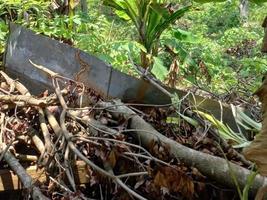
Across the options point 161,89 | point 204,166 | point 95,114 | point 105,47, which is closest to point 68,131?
point 95,114

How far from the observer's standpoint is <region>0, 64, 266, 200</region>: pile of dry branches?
5.81ft

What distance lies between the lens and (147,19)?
500cm

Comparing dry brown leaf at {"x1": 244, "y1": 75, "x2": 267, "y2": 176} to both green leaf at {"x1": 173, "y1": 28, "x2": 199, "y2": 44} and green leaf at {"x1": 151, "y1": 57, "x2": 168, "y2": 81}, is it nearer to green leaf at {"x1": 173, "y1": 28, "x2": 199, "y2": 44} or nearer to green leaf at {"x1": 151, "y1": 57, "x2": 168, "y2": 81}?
green leaf at {"x1": 151, "y1": 57, "x2": 168, "y2": 81}

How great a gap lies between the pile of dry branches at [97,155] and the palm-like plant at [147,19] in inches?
95.4

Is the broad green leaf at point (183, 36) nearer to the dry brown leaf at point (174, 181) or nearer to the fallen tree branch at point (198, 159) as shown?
the fallen tree branch at point (198, 159)

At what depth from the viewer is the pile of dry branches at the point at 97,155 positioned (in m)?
1.77

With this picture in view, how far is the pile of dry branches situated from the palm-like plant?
2422 millimetres

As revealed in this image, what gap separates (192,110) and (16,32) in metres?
1.49

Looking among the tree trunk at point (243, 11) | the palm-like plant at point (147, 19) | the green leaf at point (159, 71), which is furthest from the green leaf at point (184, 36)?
the tree trunk at point (243, 11)

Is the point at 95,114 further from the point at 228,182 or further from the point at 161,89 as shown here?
the point at 228,182

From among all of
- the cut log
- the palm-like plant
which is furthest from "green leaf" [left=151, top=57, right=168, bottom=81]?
the cut log

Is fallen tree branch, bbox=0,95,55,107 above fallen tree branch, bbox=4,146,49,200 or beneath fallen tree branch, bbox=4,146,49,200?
above

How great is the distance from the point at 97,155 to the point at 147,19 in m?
3.24

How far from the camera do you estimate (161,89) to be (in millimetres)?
2439
